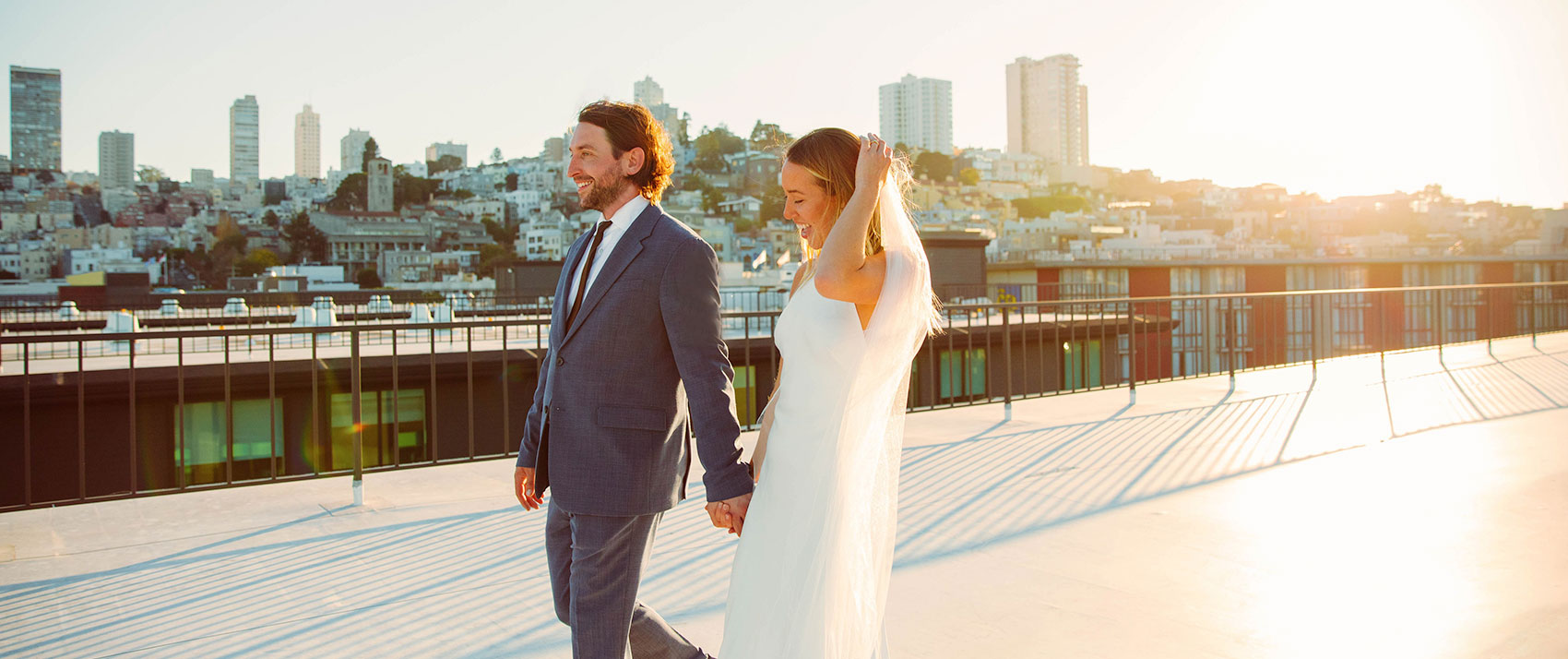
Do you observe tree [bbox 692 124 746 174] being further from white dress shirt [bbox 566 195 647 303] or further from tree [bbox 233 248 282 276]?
white dress shirt [bbox 566 195 647 303]

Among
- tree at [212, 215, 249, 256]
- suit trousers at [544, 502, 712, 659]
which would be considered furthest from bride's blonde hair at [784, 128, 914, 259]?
tree at [212, 215, 249, 256]

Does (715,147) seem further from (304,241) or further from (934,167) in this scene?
(304,241)

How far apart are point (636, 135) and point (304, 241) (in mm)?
130947

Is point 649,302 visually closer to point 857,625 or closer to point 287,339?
point 857,625

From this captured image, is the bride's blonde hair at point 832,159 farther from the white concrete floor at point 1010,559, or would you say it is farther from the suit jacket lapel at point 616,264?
the white concrete floor at point 1010,559

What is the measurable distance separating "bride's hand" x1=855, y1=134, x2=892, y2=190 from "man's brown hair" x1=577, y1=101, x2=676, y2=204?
1.34ft

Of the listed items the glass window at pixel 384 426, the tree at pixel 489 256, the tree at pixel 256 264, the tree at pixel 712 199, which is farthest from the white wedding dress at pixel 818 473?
the tree at pixel 712 199

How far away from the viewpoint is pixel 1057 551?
11.5 ft

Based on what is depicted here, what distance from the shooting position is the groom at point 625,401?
185cm

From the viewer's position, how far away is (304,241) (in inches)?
4668

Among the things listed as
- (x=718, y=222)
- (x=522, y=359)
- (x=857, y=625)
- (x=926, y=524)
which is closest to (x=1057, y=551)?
(x=926, y=524)

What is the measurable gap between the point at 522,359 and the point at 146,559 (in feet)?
35.0

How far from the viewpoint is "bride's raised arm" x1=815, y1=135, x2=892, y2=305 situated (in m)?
1.81

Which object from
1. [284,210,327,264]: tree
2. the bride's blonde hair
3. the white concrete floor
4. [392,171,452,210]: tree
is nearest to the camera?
the bride's blonde hair
